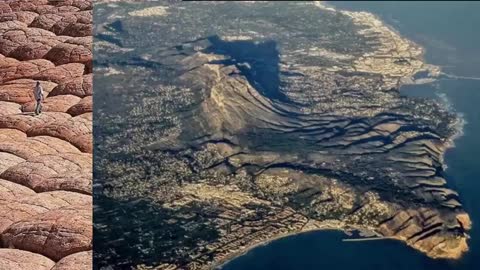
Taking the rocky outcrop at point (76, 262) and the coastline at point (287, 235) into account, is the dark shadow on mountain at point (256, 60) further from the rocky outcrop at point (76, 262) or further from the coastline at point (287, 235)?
the rocky outcrop at point (76, 262)

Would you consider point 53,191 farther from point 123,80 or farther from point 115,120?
point 123,80

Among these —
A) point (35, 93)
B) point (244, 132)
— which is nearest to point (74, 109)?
point (35, 93)

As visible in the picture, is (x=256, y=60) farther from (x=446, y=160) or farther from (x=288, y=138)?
(x=446, y=160)

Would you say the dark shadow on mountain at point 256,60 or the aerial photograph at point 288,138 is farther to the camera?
the dark shadow on mountain at point 256,60

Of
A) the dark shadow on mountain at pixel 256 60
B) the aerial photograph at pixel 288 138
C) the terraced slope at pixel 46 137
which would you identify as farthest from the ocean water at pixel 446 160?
the terraced slope at pixel 46 137

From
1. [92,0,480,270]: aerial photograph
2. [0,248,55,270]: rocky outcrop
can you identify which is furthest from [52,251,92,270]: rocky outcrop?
[92,0,480,270]: aerial photograph
